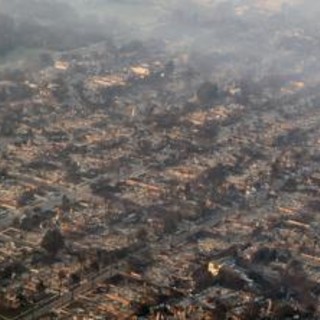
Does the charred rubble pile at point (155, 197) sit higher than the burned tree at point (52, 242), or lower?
lower

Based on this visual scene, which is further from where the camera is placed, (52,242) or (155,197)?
(155,197)

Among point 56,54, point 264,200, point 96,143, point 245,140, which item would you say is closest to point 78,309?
point 264,200

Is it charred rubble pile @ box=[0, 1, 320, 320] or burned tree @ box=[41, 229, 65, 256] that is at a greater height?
burned tree @ box=[41, 229, 65, 256]

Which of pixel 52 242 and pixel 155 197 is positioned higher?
pixel 52 242

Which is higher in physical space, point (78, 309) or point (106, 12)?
point (78, 309)

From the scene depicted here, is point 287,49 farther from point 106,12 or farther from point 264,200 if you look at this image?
point 264,200

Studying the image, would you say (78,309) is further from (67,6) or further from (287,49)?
(67,6)

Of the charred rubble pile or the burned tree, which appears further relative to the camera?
the burned tree

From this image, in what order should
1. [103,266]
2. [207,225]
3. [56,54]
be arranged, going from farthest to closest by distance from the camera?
[56,54]
[207,225]
[103,266]

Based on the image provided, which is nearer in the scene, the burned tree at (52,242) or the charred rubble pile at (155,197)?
the charred rubble pile at (155,197)

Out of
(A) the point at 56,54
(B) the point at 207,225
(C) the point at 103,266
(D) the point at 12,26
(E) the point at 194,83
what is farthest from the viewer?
(D) the point at 12,26

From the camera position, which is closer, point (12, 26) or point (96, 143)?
point (96, 143)
